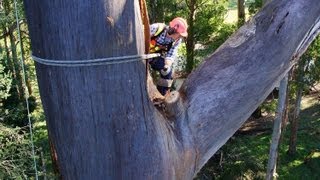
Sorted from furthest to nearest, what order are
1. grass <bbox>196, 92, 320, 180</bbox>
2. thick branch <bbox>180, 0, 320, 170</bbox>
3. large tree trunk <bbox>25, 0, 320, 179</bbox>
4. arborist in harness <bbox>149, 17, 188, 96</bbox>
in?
grass <bbox>196, 92, 320, 180</bbox> < arborist in harness <bbox>149, 17, 188, 96</bbox> < thick branch <bbox>180, 0, 320, 170</bbox> < large tree trunk <bbox>25, 0, 320, 179</bbox>

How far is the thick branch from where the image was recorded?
1722 millimetres

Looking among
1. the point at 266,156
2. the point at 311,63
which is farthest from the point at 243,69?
the point at 266,156

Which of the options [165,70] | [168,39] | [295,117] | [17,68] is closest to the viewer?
[165,70]

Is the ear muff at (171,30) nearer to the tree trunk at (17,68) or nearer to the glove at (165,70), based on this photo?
the glove at (165,70)

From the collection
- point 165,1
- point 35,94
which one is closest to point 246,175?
point 165,1

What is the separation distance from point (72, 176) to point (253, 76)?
0.76m

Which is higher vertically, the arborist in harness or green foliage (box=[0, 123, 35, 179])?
the arborist in harness

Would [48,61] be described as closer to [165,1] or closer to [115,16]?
[115,16]

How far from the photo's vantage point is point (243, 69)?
1724mm

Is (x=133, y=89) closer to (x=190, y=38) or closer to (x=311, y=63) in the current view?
(x=311, y=63)

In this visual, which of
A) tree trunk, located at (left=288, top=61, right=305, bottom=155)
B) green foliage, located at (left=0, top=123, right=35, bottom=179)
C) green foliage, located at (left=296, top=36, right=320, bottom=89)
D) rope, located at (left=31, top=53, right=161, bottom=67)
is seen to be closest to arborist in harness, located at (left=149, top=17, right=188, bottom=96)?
rope, located at (left=31, top=53, right=161, bottom=67)

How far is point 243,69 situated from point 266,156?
46.1ft

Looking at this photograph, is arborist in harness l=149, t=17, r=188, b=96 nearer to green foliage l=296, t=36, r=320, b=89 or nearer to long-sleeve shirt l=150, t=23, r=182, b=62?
long-sleeve shirt l=150, t=23, r=182, b=62

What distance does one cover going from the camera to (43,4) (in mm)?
1456
